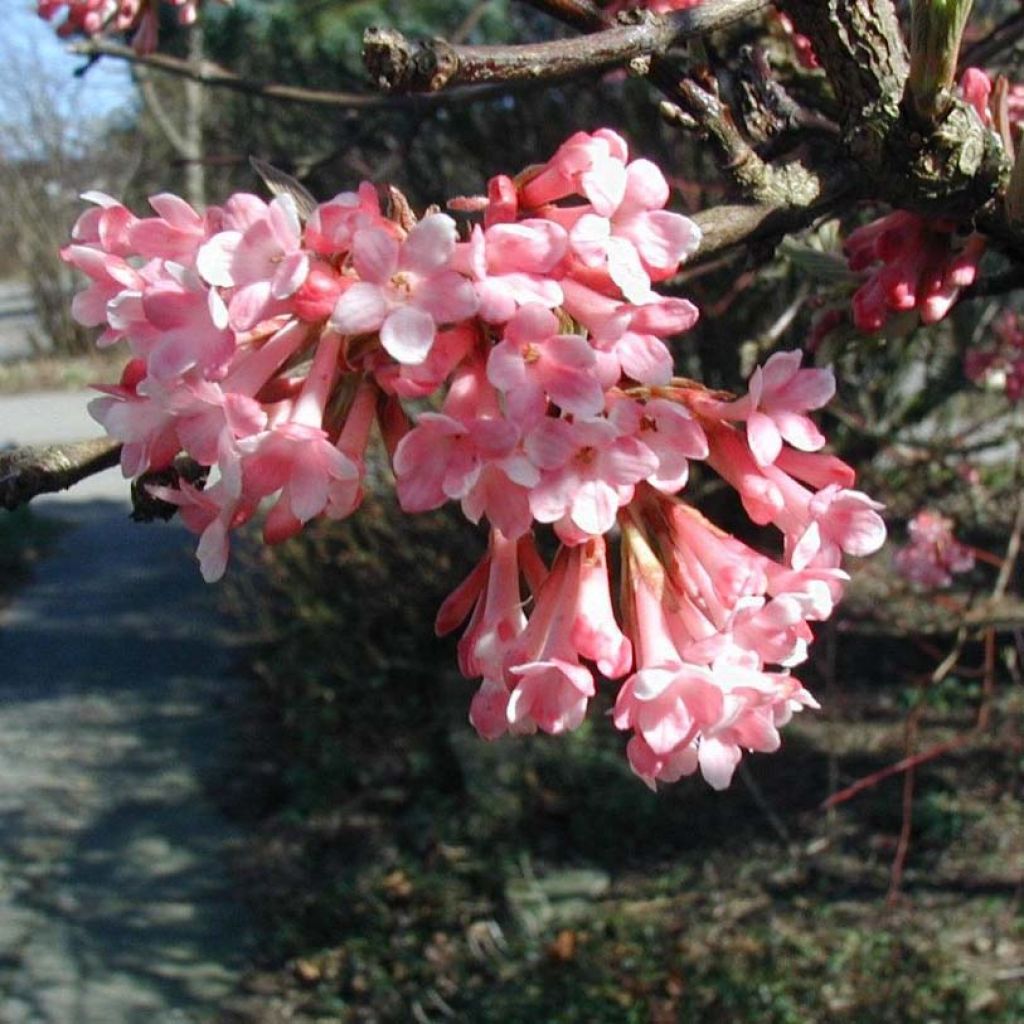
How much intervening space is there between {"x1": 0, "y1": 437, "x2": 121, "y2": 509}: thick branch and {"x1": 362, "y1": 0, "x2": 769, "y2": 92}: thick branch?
43 centimetres

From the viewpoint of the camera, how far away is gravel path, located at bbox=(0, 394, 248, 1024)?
18.2 feet

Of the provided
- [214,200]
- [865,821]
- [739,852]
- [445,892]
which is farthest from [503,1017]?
[214,200]

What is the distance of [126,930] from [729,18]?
5654 millimetres

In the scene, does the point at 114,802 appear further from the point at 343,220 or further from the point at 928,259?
the point at 343,220

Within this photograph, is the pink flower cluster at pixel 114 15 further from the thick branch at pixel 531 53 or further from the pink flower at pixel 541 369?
the pink flower at pixel 541 369

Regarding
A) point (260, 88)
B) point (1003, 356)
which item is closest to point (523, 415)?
point (260, 88)

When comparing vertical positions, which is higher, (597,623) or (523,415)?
(523,415)

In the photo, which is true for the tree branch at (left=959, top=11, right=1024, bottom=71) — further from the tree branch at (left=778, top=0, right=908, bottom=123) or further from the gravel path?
the gravel path

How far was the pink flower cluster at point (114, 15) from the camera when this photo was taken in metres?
2.46

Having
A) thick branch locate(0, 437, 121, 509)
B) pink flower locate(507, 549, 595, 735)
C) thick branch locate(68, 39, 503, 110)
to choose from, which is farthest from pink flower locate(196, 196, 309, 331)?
thick branch locate(68, 39, 503, 110)

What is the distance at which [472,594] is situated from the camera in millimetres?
1187

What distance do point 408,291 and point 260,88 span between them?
2.41 metres

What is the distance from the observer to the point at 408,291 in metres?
0.89

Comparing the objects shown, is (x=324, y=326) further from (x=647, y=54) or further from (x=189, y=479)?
(x=647, y=54)
